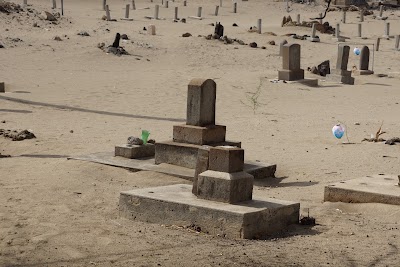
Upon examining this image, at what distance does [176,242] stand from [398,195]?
2.67m

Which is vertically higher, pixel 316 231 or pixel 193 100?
pixel 193 100

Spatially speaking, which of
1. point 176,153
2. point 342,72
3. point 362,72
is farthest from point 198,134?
point 362,72

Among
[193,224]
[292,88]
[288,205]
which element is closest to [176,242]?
[193,224]

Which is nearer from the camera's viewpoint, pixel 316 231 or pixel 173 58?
pixel 316 231

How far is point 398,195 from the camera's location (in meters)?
8.45

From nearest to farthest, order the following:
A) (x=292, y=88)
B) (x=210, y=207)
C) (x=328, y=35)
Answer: (x=210, y=207) → (x=292, y=88) → (x=328, y=35)

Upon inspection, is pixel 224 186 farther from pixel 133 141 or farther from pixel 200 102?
pixel 133 141

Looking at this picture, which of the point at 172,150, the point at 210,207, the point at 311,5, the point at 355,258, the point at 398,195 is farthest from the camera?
the point at 311,5

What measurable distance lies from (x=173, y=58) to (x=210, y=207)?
20.4 m

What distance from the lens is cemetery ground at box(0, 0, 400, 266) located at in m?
6.80

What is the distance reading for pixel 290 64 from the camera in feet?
76.1

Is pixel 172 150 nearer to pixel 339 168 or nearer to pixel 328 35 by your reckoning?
pixel 339 168

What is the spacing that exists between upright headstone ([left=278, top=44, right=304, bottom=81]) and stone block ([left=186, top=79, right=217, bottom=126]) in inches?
483

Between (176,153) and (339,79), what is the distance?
47.4ft
